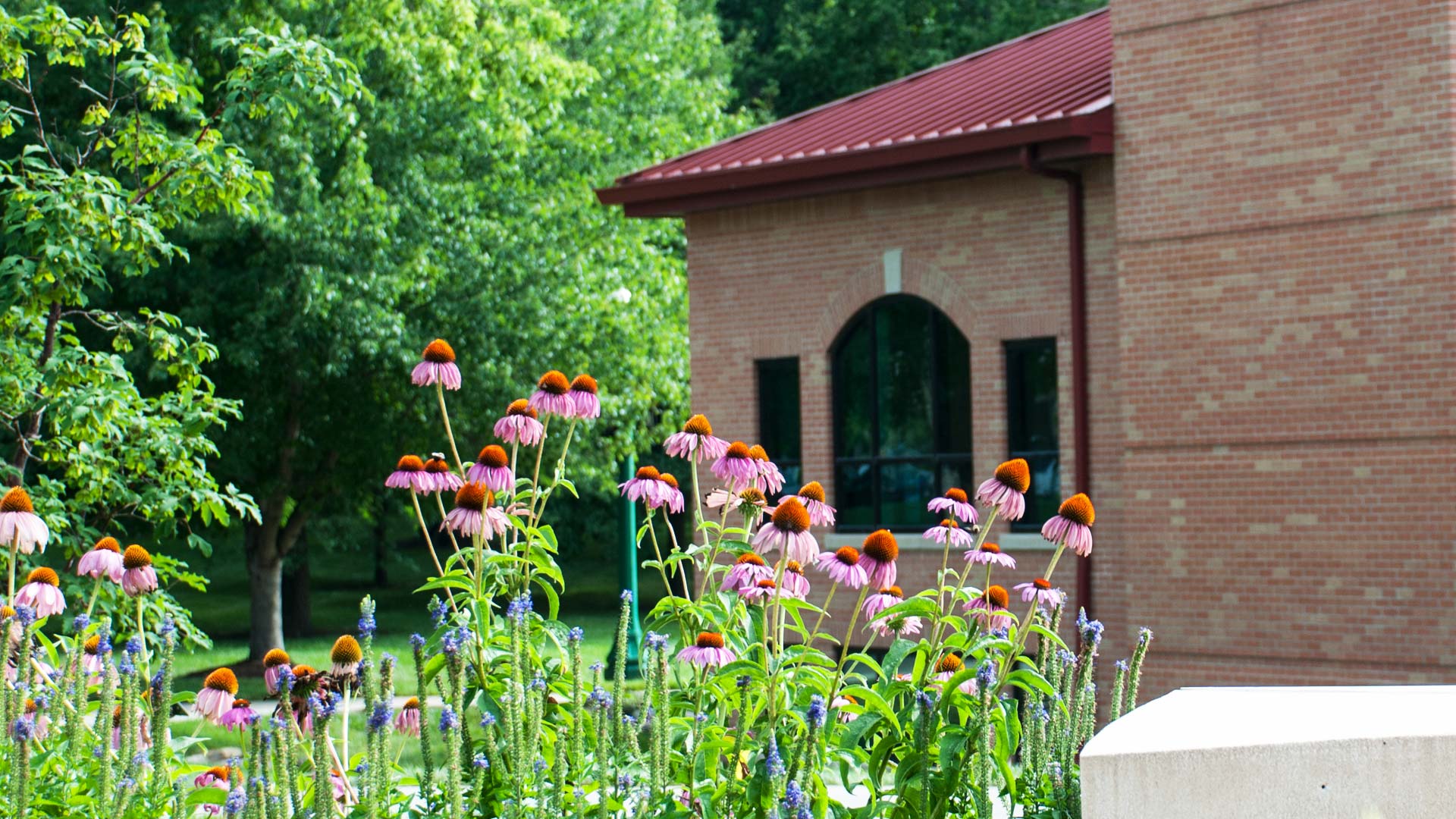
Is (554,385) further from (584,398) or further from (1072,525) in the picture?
(1072,525)

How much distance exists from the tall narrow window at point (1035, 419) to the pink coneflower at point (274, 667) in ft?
33.3

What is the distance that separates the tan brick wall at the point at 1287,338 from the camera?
11.3 m

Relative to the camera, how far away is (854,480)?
1516cm

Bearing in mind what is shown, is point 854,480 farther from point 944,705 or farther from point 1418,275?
point 944,705

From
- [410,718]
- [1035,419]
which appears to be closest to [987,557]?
[410,718]

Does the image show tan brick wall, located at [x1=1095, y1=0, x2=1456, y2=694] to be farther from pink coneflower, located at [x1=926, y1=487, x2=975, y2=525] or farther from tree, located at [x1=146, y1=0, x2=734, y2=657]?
tree, located at [x1=146, y1=0, x2=734, y2=657]

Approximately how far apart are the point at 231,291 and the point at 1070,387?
36.5ft

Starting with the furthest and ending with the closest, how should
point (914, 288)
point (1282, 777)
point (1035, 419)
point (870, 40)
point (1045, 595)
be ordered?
point (870, 40) → point (914, 288) → point (1035, 419) → point (1045, 595) → point (1282, 777)

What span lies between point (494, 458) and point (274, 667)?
1.07 m

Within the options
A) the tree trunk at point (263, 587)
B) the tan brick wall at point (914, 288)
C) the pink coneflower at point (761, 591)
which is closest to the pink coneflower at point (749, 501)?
the pink coneflower at point (761, 591)

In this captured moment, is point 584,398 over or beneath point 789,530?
over

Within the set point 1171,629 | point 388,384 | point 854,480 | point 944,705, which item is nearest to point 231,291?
point 388,384

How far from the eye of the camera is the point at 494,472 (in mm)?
4961

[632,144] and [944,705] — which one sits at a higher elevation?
[632,144]
